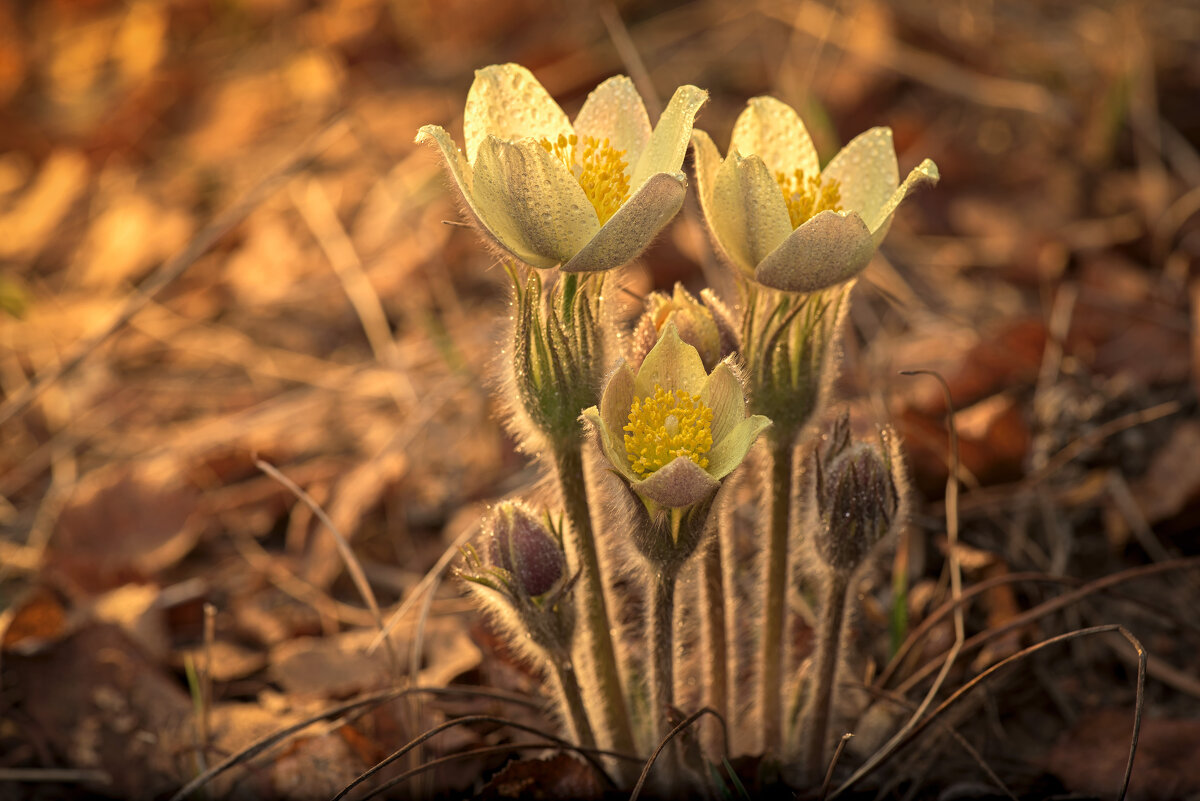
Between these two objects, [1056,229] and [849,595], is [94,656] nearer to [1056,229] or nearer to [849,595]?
[849,595]

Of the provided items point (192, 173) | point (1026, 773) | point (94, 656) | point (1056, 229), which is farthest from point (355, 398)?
point (1056, 229)

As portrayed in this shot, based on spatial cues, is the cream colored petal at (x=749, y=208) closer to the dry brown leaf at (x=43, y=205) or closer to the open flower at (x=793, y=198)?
the open flower at (x=793, y=198)

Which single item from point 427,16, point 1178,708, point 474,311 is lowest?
point 1178,708

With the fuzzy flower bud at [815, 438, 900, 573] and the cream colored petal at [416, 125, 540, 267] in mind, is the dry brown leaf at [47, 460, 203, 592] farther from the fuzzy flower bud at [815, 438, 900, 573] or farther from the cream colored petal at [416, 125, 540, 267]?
the fuzzy flower bud at [815, 438, 900, 573]

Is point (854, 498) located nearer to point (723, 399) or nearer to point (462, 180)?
point (723, 399)

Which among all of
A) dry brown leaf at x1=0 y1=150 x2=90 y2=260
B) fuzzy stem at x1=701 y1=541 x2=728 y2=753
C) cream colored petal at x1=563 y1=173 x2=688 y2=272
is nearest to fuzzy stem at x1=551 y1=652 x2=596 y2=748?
fuzzy stem at x1=701 y1=541 x2=728 y2=753

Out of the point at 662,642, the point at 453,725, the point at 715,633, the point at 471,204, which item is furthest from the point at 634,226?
the point at 453,725
